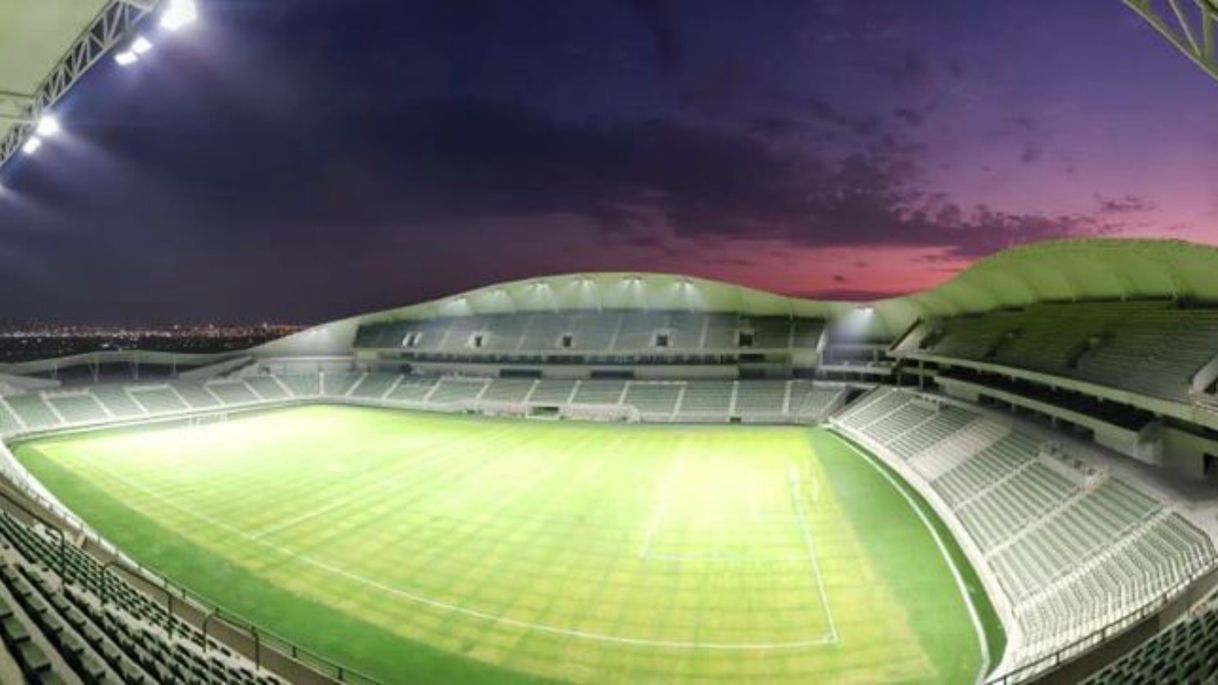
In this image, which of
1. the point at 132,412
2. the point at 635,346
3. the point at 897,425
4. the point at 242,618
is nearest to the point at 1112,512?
the point at 897,425

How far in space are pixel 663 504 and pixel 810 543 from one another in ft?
19.2

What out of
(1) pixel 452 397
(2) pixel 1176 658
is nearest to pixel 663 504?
(2) pixel 1176 658

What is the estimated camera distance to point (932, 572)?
15891mm

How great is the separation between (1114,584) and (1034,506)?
5062 millimetres

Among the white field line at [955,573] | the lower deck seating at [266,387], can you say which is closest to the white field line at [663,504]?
the white field line at [955,573]

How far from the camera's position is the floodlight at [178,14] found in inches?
383

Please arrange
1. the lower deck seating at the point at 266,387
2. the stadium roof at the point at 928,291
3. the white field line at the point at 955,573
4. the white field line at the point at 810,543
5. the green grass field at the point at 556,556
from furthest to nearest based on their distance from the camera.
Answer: the lower deck seating at the point at 266,387 → the stadium roof at the point at 928,291 → the white field line at the point at 810,543 → the green grass field at the point at 556,556 → the white field line at the point at 955,573

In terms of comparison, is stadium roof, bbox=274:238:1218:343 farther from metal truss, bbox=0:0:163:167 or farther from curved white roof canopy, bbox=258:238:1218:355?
metal truss, bbox=0:0:163:167

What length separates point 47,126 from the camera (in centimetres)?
1331

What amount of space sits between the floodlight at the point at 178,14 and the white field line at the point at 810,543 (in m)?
15.8

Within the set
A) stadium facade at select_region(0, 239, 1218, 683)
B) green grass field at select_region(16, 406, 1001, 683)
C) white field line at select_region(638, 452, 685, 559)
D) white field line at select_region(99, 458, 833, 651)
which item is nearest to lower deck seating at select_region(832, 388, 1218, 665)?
stadium facade at select_region(0, 239, 1218, 683)

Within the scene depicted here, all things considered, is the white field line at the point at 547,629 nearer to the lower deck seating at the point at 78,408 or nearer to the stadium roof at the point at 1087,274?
the stadium roof at the point at 1087,274

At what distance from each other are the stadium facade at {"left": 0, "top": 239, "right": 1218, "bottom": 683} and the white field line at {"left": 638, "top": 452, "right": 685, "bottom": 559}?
335 inches

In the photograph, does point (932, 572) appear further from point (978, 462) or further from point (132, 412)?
point (132, 412)
